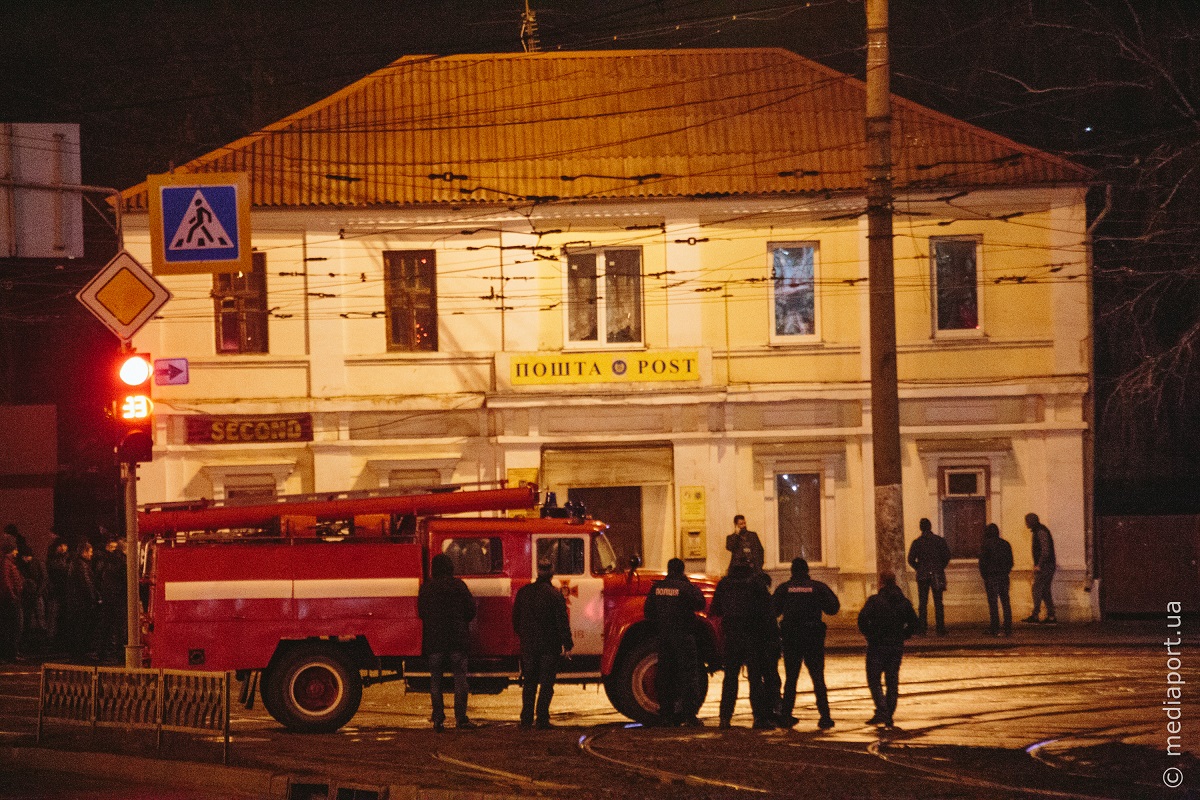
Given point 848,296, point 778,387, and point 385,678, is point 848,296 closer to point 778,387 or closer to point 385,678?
point 778,387

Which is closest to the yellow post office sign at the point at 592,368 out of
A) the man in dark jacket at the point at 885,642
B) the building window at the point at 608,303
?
the building window at the point at 608,303

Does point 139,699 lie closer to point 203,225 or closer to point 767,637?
point 203,225

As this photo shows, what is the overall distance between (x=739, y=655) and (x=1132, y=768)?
4.39m

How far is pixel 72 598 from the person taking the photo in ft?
77.4

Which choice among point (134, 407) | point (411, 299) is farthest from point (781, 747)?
point (411, 299)

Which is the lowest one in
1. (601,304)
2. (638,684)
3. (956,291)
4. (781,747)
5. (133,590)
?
(781,747)

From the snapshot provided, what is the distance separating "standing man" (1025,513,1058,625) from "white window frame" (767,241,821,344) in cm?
516

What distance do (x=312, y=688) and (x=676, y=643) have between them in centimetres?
398

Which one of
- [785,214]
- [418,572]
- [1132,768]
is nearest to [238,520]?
[418,572]

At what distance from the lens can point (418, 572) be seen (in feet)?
51.9

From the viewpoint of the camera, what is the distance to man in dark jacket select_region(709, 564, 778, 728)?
49.9 feet

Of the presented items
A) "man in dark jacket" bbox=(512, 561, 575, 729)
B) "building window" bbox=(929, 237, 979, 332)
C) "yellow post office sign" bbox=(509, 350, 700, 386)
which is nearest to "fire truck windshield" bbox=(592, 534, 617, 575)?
"man in dark jacket" bbox=(512, 561, 575, 729)

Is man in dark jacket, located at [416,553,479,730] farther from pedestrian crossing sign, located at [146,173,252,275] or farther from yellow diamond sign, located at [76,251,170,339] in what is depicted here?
pedestrian crossing sign, located at [146,173,252,275]

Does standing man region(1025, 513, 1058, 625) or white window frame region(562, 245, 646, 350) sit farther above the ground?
white window frame region(562, 245, 646, 350)
